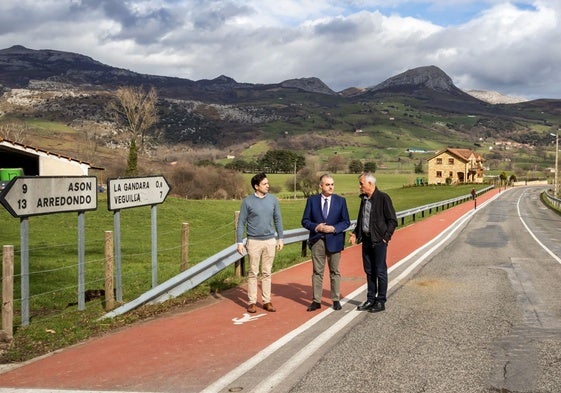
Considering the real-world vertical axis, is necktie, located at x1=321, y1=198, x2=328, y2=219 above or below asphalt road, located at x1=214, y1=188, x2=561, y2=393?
above

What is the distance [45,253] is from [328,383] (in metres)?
16.4

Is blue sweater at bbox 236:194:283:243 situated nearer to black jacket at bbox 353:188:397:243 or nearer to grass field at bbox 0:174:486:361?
black jacket at bbox 353:188:397:243

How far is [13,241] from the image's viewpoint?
22125mm

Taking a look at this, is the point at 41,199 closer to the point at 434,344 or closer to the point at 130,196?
the point at 130,196

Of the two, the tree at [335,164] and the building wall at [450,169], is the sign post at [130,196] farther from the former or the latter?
the tree at [335,164]

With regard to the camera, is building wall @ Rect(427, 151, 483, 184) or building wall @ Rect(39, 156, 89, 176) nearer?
building wall @ Rect(39, 156, 89, 176)

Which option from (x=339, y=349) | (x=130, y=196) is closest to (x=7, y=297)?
(x=130, y=196)

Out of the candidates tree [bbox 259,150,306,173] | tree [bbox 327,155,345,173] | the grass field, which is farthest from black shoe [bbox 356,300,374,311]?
tree [bbox 327,155,345,173]

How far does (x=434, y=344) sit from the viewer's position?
628 cm

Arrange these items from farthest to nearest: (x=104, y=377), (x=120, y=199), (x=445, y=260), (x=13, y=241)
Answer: (x=13, y=241)
(x=445, y=260)
(x=120, y=199)
(x=104, y=377)

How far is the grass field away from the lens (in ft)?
24.4

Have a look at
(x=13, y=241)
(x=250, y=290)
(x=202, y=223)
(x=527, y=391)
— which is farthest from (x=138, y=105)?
(x=527, y=391)

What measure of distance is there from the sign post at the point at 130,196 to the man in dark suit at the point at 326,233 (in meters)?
2.87

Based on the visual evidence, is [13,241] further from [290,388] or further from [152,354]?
[290,388]
